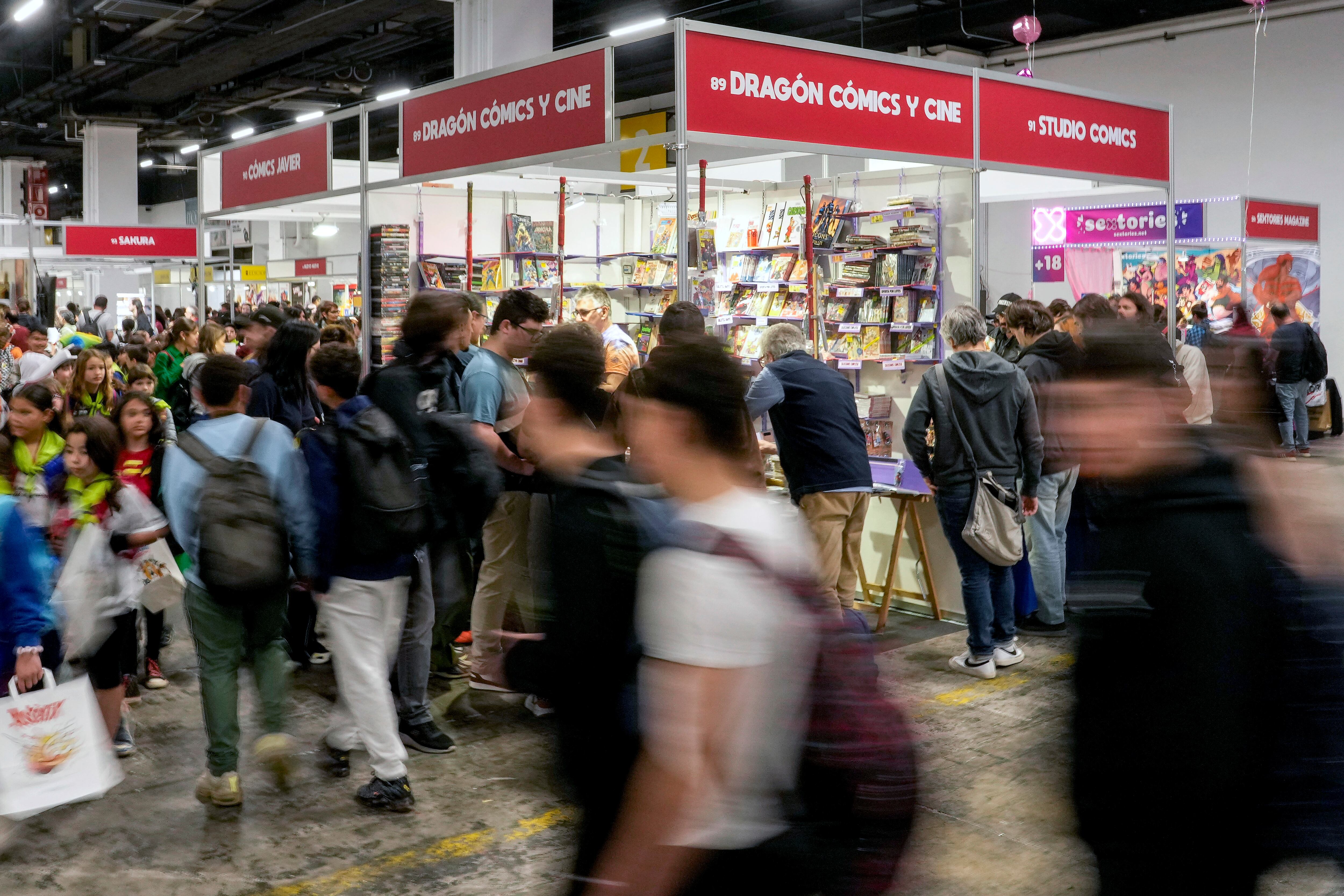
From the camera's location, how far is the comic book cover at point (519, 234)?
323 inches

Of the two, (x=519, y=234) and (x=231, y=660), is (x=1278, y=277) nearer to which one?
(x=519, y=234)

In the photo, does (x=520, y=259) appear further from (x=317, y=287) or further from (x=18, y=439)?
(x=317, y=287)

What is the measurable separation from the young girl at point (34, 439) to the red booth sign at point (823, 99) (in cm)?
268

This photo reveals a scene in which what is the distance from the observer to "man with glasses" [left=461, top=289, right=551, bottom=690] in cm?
460

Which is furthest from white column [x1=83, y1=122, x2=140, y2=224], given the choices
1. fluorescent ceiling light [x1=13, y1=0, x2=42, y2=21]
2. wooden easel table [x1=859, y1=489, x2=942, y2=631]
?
wooden easel table [x1=859, y1=489, x2=942, y2=631]

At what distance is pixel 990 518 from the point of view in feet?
16.6

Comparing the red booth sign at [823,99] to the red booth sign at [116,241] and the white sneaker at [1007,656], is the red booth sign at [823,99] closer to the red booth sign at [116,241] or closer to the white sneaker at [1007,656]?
the white sneaker at [1007,656]

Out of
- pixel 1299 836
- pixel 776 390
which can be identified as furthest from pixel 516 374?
pixel 1299 836

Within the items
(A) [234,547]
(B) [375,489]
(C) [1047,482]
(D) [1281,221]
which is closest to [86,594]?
(A) [234,547]

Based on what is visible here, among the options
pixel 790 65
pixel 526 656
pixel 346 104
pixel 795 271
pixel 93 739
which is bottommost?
pixel 93 739

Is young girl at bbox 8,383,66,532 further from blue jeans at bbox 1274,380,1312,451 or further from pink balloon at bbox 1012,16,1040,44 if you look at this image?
blue jeans at bbox 1274,380,1312,451

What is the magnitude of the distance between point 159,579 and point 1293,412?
11990 mm

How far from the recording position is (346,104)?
21.5m

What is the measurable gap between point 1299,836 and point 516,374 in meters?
3.44
